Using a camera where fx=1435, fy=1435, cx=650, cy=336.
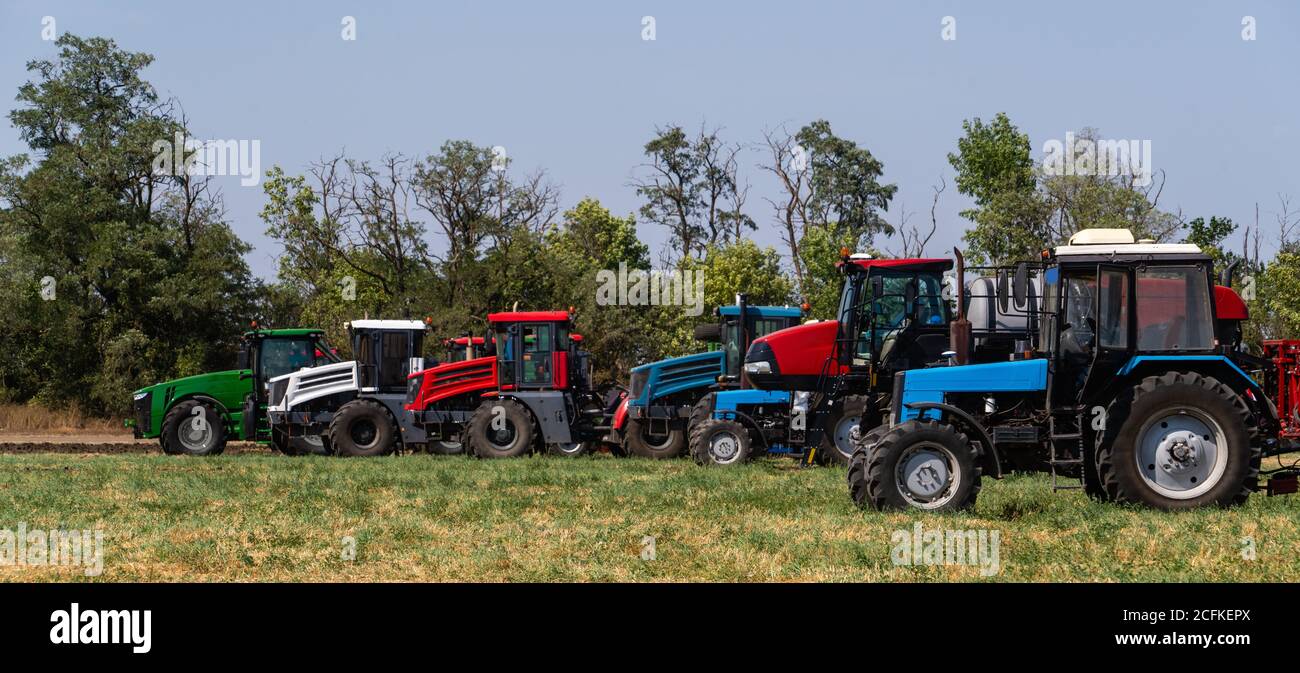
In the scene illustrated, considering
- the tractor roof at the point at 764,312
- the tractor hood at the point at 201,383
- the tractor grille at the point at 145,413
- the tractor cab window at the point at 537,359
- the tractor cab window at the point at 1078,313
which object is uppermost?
the tractor roof at the point at 764,312

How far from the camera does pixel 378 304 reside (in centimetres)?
4581

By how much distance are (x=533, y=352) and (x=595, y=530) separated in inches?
556

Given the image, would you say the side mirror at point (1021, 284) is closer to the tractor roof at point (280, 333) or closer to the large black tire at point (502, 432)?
the large black tire at point (502, 432)

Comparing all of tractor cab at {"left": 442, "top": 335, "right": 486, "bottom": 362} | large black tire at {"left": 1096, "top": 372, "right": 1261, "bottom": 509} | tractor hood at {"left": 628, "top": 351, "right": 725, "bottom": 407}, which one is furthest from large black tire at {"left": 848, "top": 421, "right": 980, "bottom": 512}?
tractor cab at {"left": 442, "top": 335, "right": 486, "bottom": 362}

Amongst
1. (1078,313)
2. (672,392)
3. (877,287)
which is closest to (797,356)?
(877,287)

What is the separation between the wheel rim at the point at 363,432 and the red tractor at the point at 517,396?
0.75 metres

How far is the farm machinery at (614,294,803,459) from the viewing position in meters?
25.2

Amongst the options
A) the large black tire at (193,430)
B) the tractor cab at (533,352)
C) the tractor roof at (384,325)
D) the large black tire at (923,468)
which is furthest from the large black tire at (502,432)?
the large black tire at (923,468)

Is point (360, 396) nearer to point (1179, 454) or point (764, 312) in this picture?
point (764, 312)

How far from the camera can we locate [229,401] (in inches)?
1118

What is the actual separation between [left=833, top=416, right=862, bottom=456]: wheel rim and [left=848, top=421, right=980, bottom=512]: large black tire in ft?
24.5

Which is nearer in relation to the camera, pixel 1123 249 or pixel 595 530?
pixel 595 530

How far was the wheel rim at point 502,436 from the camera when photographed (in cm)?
2572
